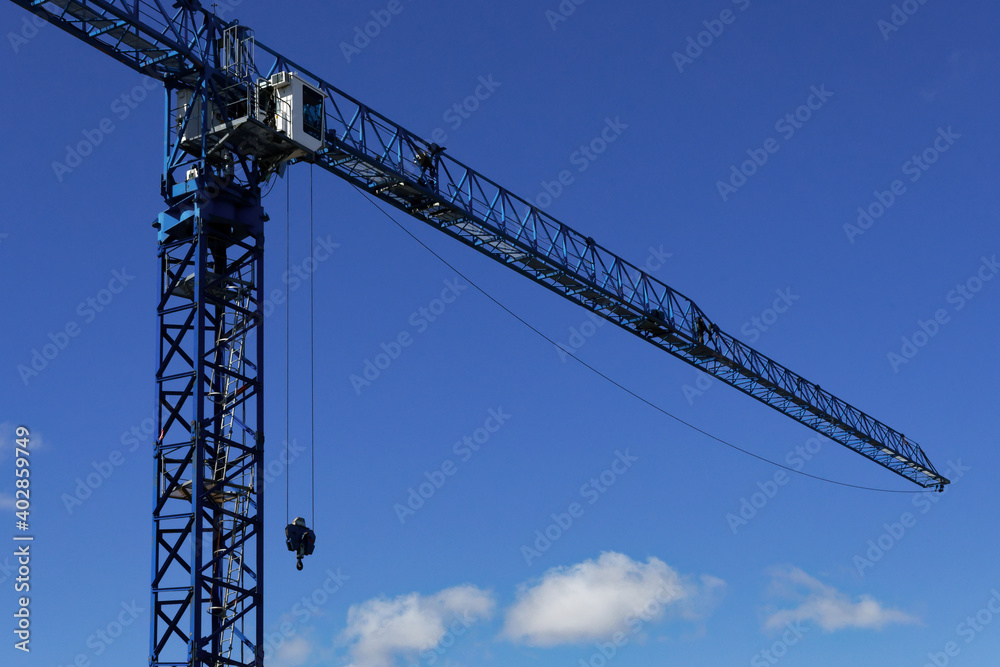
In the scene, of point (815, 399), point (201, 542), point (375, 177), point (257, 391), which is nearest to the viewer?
point (201, 542)

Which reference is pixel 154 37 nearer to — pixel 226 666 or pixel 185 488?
pixel 185 488

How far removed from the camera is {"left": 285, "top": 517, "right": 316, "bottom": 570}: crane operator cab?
42938 millimetres

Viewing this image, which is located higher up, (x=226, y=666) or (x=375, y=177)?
(x=375, y=177)

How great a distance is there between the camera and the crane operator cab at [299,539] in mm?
42938

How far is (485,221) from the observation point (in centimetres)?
5528

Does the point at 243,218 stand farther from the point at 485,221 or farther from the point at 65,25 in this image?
the point at 485,221

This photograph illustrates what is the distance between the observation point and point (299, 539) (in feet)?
141

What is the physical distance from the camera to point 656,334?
2616 inches

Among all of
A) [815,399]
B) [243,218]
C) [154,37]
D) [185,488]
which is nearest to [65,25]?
Answer: [154,37]

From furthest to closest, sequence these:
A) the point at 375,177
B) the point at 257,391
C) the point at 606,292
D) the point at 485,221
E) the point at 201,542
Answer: the point at 606,292 → the point at 485,221 → the point at 375,177 → the point at 257,391 → the point at 201,542

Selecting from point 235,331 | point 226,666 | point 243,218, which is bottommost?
point 226,666

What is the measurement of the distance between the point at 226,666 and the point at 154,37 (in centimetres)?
1922

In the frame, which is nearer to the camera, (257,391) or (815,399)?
(257,391)

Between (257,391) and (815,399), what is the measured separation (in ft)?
153
